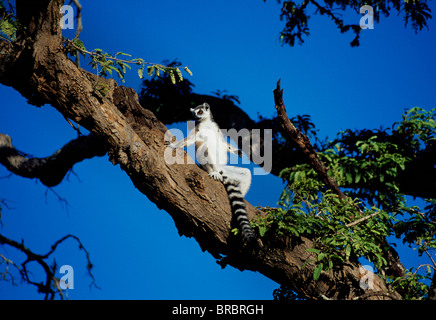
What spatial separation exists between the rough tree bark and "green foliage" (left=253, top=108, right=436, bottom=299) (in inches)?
8.9

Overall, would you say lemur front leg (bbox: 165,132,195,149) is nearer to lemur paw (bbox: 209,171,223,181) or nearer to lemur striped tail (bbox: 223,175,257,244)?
lemur paw (bbox: 209,171,223,181)

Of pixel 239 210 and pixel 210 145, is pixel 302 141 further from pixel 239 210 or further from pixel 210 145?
pixel 239 210

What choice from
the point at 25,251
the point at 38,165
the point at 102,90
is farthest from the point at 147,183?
the point at 38,165

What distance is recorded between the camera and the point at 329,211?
4535 millimetres

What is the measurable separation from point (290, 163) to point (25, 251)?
4.98 meters

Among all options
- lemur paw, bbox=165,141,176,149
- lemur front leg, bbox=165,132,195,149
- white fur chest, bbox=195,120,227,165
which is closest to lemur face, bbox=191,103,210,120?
white fur chest, bbox=195,120,227,165

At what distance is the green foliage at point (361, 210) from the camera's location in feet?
13.3

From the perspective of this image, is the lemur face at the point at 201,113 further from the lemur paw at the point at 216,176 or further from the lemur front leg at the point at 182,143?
the lemur paw at the point at 216,176

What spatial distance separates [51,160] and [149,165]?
105 inches

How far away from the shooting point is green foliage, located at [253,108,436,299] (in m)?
4.05

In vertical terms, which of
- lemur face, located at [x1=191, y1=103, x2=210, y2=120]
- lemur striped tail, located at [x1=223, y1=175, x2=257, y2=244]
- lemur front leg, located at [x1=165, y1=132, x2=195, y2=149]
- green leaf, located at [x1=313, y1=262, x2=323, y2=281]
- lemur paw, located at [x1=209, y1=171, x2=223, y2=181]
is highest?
lemur face, located at [x1=191, y1=103, x2=210, y2=120]

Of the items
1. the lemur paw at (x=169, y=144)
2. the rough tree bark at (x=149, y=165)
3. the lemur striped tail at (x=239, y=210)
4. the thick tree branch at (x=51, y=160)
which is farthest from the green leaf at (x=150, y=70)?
the thick tree branch at (x=51, y=160)

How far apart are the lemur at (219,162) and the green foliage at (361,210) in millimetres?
210

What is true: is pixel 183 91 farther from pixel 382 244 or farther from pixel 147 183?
pixel 382 244
